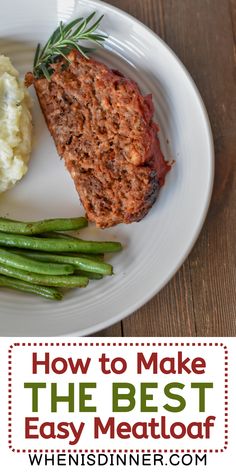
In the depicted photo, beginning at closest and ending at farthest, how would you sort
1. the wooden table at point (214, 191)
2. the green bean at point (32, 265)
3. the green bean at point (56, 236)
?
the green bean at point (32, 265) < the green bean at point (56, 236) < the wooden table at point (214, 191)

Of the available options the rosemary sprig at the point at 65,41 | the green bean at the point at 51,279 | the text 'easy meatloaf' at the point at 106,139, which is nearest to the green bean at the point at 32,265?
the green bean at the point at 51,279

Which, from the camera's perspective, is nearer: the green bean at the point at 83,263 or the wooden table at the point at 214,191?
the green bean at the point at 83,263

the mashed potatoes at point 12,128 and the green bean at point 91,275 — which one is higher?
the mashed potatoes at point 12,128

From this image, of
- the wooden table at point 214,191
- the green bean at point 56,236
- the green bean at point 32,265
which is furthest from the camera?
the wooden table at point 214,191

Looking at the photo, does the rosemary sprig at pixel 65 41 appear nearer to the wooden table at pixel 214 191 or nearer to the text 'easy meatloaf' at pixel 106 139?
the text 'easy meatloaf' at pixel 106 139

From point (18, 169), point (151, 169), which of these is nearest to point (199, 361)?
point (151, 169)

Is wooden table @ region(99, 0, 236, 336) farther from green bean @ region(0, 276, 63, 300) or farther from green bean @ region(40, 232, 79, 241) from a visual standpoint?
green bean @ region(40, 232, 79, 241)
